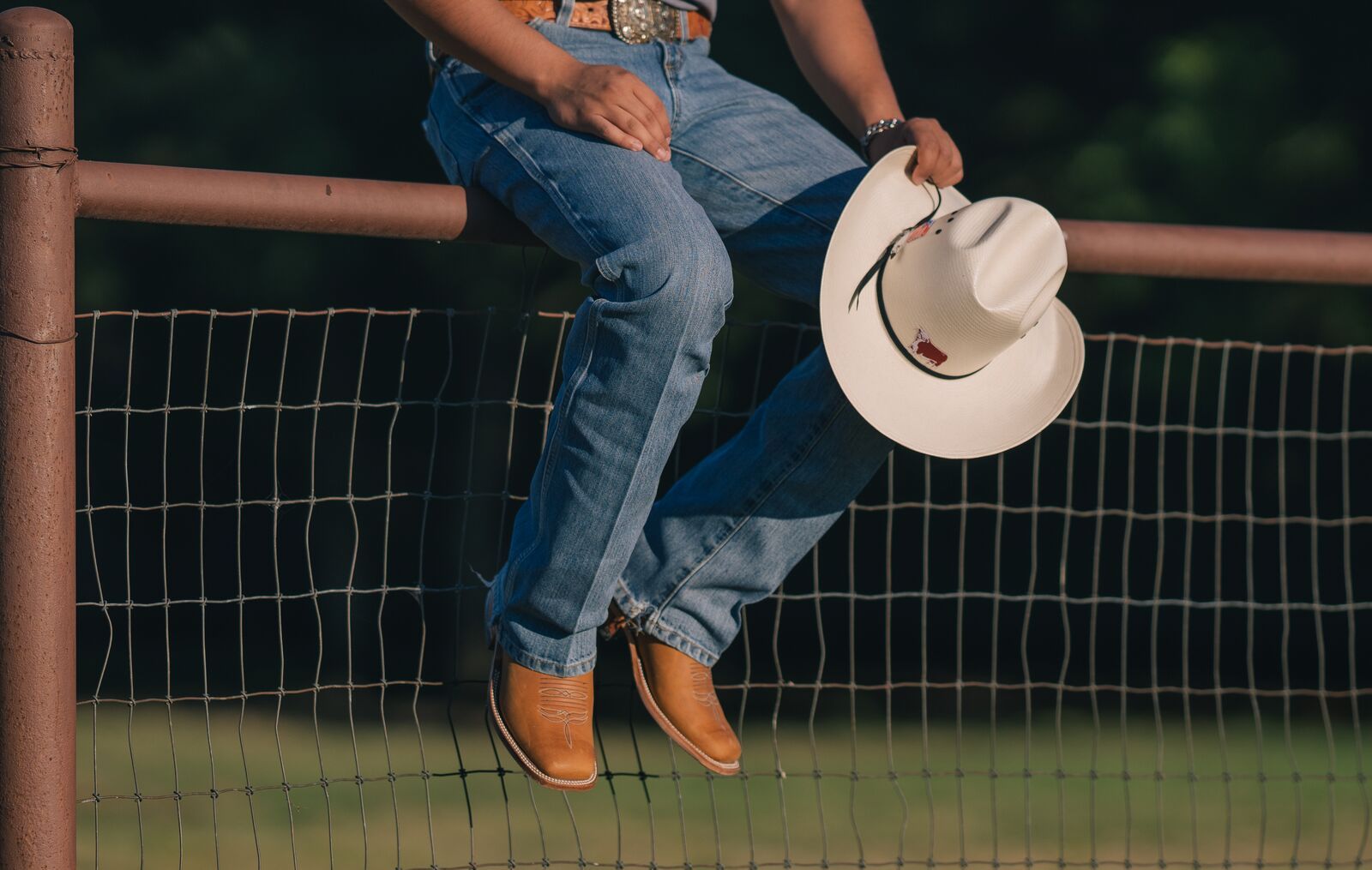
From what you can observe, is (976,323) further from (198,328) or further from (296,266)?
(198,328)

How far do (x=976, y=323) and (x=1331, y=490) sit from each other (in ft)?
26.3

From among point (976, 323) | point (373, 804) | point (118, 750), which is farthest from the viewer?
point (118, 750)

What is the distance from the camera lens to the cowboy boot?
8.89ft

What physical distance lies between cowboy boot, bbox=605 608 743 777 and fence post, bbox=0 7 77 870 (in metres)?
0.90

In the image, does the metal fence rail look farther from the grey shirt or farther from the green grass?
the green grass

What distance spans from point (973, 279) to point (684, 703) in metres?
0.83

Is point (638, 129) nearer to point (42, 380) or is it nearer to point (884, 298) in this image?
point (884, 298)

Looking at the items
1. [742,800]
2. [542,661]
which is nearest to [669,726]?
[542,661]

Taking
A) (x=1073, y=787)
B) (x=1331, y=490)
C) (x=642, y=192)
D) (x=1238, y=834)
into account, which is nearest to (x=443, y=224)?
(x=642, y=192)

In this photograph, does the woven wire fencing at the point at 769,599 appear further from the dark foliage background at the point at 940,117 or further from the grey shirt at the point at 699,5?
the grey shirt at the point at 699,5

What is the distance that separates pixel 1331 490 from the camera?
978 centimetres

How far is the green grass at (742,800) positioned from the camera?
6105 millimetres

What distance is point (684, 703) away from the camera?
8.93ft

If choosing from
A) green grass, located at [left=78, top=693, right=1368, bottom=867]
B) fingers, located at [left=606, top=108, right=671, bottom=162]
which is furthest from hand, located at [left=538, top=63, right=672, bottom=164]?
green grass, located at [left=78, top=693, right=1368, bottom=867]
